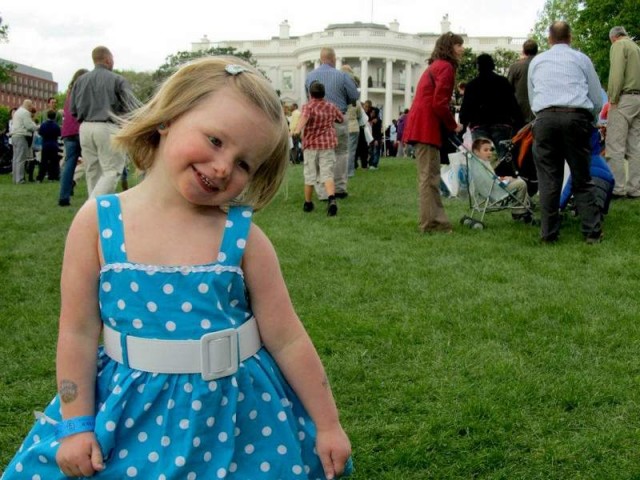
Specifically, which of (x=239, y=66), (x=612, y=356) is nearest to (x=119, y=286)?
(x=239, y=66)

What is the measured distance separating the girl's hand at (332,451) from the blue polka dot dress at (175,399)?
8 cm

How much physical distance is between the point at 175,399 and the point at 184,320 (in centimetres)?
17

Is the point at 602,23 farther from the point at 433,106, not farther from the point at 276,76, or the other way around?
the point at 276,76

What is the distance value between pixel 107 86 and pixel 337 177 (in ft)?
12.4

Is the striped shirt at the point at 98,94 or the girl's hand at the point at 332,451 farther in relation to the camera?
the striped shirt at the point at 98,94

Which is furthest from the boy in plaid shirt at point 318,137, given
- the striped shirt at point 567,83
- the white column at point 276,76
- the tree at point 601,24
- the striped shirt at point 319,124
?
the white column at point 276,76

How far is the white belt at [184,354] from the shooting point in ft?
5.39

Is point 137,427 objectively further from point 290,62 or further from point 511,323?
point 290,62

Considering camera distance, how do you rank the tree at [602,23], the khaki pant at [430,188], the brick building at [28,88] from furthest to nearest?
the brick building at [28,88] < the tree at [602,23] < the khaki pant at [430,188]

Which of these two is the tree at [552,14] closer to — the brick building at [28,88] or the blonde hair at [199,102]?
the blonde hair at [199,102]

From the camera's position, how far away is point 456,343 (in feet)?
14.0

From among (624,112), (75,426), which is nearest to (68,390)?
(75,426)

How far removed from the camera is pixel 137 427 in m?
1.64

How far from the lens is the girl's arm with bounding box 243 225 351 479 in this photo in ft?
5.73
